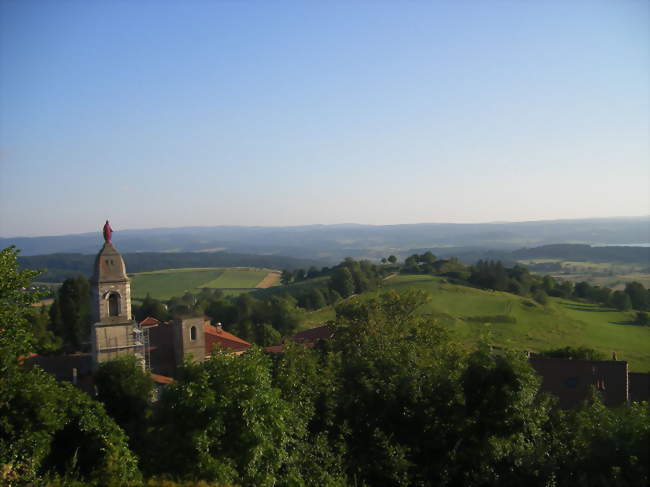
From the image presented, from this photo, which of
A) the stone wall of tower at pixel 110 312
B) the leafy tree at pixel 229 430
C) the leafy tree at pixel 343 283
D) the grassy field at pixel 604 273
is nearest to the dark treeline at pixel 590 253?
the grassy field at pixel 604 273

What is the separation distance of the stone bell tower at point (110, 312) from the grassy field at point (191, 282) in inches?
2906

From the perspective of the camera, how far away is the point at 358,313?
101ft

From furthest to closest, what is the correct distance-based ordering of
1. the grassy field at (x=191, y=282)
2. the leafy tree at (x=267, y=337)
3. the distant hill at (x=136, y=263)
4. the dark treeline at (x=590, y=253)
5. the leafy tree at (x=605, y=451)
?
1. the dark treeline at (x=590, y=253)
2. the distant hill at (x=136, y=263)
3. the grassy field at (x=191, y=282)
4. the leafy tree at (x=267, y=337)
5. the leafy tree at (x=605, y=451)

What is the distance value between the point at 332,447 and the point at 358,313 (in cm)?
1573

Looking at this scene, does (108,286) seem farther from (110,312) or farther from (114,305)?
(110,312)

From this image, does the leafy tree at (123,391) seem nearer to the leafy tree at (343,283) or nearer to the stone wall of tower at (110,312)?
the stone wall of tower at (110,312)

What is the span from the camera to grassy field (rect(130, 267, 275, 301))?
10744 centimetres

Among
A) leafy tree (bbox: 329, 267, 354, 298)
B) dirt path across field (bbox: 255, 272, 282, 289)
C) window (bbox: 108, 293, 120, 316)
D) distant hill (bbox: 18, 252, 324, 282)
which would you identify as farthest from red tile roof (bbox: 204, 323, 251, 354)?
distant hill (bbox: 18, 252, 324, 282)


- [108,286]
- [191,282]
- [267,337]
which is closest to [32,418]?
[108,286]

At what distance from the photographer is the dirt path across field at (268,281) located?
108m

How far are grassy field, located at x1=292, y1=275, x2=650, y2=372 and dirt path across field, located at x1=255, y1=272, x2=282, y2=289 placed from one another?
39543 mm

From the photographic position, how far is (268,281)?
114 m

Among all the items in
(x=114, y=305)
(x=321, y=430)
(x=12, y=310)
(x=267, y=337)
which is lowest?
(x=267, y=337)

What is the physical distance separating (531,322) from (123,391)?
46.1 metres
